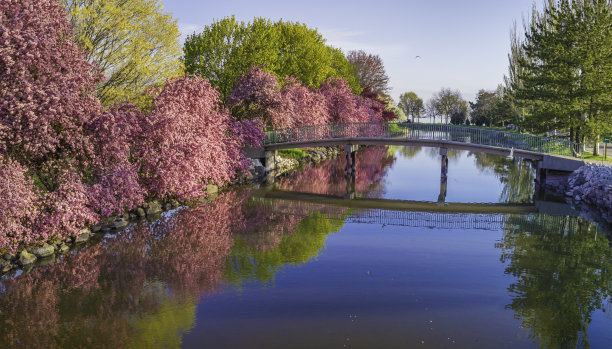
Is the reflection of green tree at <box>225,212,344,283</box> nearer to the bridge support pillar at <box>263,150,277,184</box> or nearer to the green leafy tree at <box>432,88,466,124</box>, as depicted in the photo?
the bridge support pillar at <box>263,150,277,184</box>

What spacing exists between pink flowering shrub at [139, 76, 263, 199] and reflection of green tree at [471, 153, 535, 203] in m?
19.0

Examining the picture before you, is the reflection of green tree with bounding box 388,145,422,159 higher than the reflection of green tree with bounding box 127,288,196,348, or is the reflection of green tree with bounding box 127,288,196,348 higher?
the reflection of green tree with bounding box 388,145,422,159

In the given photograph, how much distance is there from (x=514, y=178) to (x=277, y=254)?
30.8 metres

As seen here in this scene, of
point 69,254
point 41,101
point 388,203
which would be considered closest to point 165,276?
point 69,254

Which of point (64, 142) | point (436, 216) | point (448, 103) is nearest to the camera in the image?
point (64, 142)

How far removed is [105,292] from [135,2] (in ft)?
69.6

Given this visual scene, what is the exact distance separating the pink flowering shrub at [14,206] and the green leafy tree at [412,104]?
173 metres

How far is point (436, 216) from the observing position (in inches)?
1000

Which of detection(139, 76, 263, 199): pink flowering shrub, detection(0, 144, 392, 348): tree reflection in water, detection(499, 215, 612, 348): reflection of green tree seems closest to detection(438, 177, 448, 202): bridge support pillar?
detection(499, 215, 612, 348): reflection of green tree

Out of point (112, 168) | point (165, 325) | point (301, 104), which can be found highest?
point (301, 104)

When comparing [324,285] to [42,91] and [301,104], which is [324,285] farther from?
[301,104]

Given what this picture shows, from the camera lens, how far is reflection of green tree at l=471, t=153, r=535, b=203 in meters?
32.0

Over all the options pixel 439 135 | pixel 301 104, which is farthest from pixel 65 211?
pixel 301 104

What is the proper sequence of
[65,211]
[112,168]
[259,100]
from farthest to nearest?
1. [259,100]
2. [112,168]
3. [65,211]
